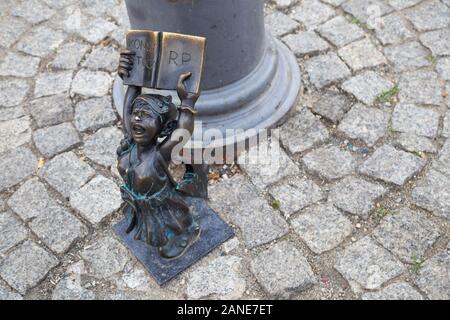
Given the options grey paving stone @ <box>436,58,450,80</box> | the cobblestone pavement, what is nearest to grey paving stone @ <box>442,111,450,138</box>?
the cobblestone pavement

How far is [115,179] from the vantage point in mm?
3926

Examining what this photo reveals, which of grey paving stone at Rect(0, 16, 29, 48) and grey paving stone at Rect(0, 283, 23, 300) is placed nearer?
grey paving stone at Rect(0, 283, 23, 300)

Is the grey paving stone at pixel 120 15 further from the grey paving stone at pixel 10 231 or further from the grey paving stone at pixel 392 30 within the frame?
the grey paving stone at pixel 392 30

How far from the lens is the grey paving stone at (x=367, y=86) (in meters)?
4.30

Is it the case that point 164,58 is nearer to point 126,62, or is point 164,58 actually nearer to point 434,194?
point 126,62

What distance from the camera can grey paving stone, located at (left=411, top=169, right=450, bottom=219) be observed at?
360 centimetres

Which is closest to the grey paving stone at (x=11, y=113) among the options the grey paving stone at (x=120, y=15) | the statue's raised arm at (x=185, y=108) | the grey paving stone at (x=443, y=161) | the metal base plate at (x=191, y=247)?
the grey paving stone at (x=120, y=15)

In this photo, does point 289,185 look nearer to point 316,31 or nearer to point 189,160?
point 189,160

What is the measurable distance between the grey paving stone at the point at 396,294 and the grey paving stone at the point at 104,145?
6.68ft

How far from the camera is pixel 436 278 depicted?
329 cm

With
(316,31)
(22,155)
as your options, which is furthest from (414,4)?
(22,155)

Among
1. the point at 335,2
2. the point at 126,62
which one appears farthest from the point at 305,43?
the point at 126,62

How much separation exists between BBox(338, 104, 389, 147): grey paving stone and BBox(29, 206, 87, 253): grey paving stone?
206cm

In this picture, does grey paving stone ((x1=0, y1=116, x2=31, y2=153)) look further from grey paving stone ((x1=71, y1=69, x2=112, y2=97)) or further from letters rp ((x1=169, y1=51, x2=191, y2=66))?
letters rp ((x1=169, y1=51, x2=191, y2=66))
